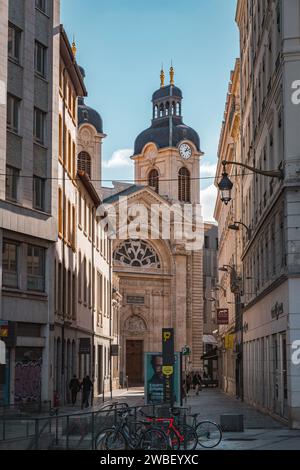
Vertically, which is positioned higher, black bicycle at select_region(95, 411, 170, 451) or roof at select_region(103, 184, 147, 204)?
roof at select_region(103, 184, 147, 204)

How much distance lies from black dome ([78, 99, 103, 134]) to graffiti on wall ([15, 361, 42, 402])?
60.7 m

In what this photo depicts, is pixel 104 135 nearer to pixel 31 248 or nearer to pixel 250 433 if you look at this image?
pixel 31 248

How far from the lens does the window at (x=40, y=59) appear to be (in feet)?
122

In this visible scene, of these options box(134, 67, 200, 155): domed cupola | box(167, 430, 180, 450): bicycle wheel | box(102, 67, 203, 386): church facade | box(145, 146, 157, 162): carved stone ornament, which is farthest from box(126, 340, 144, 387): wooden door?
box(167, 430, 180, 450): bicycle wheel

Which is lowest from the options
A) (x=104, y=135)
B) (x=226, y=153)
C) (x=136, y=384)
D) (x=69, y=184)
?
(x=136, y=384)

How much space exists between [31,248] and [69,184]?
28.6 ft

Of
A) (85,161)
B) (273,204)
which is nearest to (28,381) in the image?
(273,204)

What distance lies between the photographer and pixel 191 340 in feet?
290

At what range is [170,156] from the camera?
322ft

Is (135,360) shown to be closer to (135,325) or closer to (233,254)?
(135,325)

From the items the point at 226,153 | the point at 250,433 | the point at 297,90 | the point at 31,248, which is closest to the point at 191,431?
the point at 250,433

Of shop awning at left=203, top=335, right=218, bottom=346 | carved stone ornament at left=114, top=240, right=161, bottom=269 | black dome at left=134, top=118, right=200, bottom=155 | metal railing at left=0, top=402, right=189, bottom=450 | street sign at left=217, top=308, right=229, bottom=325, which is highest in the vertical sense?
black dome at left=134, top=118, right=200, bottom=155

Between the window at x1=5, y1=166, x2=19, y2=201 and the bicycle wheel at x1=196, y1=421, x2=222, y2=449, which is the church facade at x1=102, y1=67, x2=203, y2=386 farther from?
the bicycle wheel at x1=196, y1=421, x2=222, y2=449

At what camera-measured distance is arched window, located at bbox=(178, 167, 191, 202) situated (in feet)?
319
